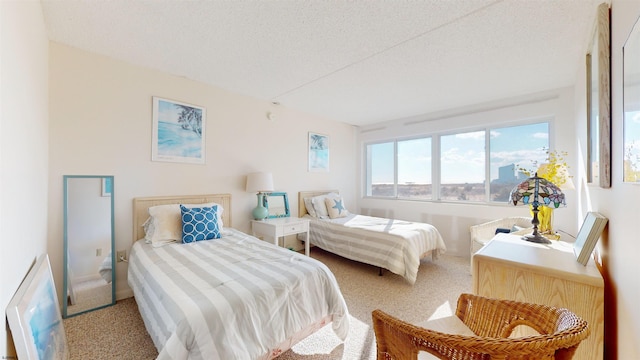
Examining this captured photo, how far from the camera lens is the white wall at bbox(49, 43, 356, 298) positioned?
2.20m

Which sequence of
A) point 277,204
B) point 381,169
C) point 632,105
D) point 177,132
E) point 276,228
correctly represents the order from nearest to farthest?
point 632,105 < point 177,132 < point 276,228 < point 277,204 < point 381,169

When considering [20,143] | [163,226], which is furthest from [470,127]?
[20,143]

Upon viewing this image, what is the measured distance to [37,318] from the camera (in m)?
1.23

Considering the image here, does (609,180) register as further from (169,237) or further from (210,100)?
(210,100)

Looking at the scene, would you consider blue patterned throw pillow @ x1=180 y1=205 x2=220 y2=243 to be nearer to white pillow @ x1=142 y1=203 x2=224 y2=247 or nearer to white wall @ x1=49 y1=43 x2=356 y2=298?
white pillow @ x1=142 y1=203 x2=224 y2=247

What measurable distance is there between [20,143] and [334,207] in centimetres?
341

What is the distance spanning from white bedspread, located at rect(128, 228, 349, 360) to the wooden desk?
0.99 m

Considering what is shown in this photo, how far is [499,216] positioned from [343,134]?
297 centimetres

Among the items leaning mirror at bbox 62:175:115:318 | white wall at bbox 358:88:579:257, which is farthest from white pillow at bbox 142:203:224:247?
white wall at bbox 358:88:579:257

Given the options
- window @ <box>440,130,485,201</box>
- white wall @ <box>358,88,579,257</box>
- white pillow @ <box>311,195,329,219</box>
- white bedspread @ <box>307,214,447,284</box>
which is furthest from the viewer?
white pillow @ <box>311,195,329,219</box>

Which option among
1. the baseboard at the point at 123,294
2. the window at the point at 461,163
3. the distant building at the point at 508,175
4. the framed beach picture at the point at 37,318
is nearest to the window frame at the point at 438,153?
the window at the point at 461,163

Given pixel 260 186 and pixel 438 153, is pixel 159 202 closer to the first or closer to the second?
pixel 260 186

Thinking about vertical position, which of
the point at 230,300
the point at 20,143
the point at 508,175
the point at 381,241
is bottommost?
the point at 381,241

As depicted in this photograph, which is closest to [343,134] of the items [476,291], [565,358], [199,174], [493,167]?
[493,167]
